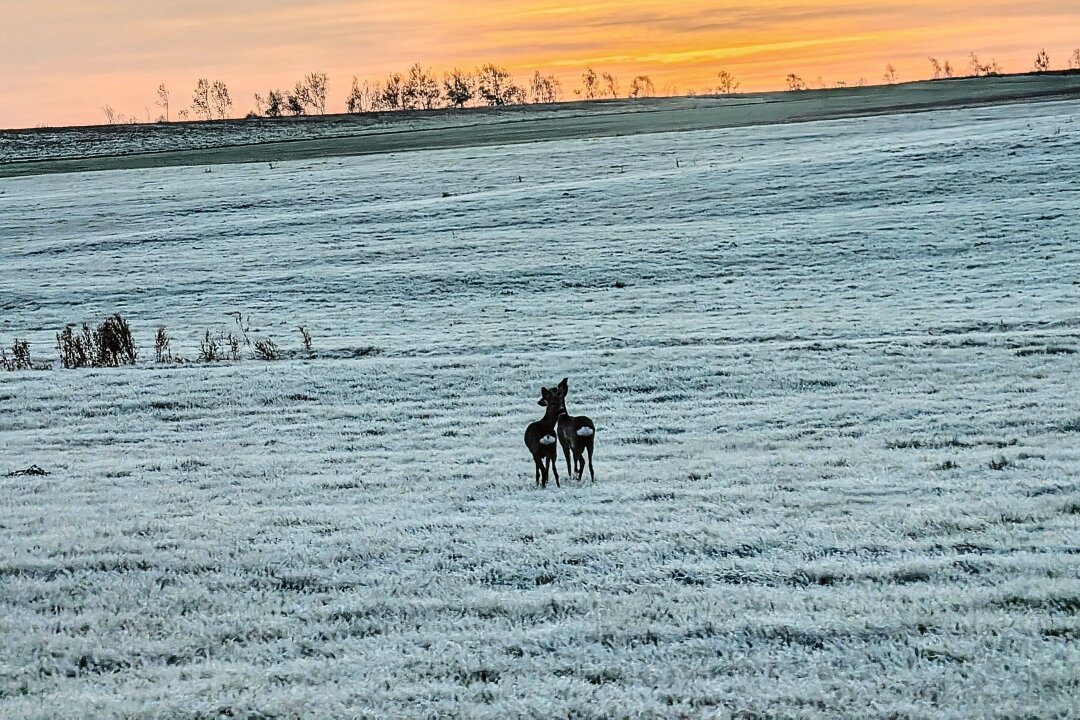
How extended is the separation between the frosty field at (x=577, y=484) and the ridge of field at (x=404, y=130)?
145ft

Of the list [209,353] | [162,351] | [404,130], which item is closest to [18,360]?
[162,351]

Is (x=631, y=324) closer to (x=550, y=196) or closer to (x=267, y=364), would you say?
(x=267, y=364)

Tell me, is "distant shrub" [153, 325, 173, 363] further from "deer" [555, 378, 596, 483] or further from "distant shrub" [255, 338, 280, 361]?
"deer" [555, 378, 596, 483]

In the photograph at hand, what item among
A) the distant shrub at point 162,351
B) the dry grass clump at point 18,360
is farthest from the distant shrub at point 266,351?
the dry grass clump at point 18,360

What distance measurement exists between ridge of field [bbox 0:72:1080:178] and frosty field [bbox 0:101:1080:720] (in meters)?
44.3

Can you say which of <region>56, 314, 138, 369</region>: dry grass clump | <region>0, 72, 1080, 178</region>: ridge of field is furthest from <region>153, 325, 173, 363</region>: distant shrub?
<region>0, 72, 1080, 178</region>: ridge of field

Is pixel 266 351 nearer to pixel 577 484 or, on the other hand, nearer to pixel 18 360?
pixel 18 360

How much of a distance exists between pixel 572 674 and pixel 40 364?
67.6 feet

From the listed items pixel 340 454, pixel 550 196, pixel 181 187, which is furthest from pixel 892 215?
pixel 181 187

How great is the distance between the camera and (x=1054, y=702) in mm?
5457

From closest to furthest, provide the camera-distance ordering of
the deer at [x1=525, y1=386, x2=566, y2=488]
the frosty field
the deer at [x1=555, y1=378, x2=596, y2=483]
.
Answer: the frosty field, the deer at [x1=555, y1=378, x2=596, y2=483], the deer at [x1=525, y1=386, x2=566, y2=488]

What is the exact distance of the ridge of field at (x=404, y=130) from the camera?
3098 inches

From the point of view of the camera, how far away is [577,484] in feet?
37.9

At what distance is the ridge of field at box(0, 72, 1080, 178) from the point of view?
78.7 meters
